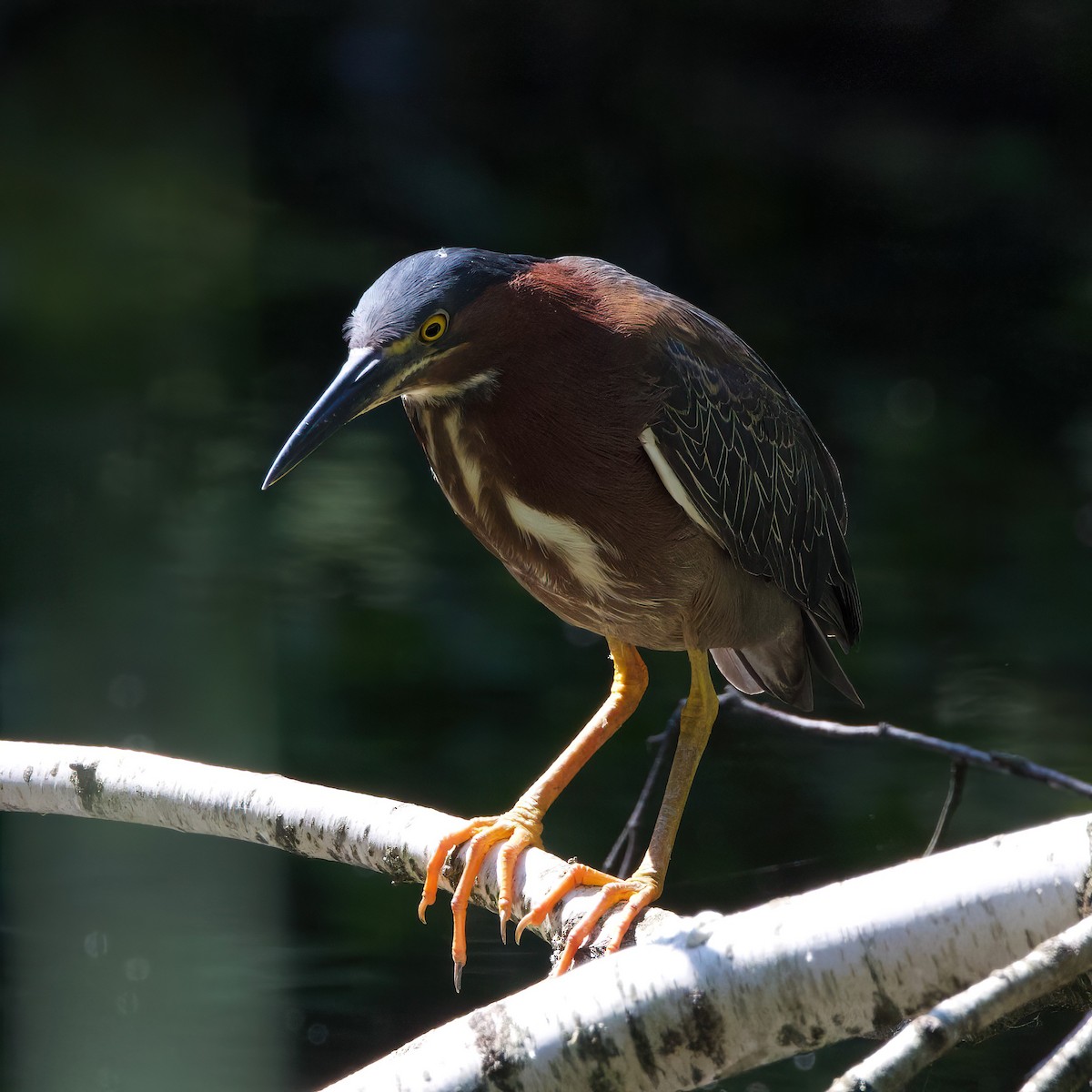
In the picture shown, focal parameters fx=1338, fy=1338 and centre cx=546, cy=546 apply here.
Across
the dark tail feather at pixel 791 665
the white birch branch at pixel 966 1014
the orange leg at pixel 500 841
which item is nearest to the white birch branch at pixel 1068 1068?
the white birch branch at pixel 966 1014

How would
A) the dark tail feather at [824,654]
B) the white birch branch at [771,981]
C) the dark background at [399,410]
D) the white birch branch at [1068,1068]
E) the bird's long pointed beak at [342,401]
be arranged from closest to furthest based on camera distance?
the white birch branch at [1068,1068] < the white birch branch at [771,981] < the bird's long pointed beak at [342,401] < the dark tail feather at [824,654] < the dark background at [399,410]

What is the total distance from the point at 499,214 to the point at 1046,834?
3926mm

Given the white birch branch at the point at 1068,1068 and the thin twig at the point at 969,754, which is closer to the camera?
the white birch branch at the point at 1068,1068

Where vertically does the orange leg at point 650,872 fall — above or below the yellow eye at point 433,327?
below

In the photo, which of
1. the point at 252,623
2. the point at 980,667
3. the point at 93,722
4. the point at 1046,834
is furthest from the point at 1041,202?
the point at 1046,834

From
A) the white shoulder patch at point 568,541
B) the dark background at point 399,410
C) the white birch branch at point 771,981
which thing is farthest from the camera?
the dark background at point 399,410

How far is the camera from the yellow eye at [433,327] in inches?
47.1

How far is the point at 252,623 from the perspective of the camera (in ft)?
13.0

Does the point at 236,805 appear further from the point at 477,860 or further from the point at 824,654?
the point at 824,654

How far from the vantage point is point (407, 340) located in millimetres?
1190

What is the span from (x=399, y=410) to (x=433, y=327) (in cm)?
340

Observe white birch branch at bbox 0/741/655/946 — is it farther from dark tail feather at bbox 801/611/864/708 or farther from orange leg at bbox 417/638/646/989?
dark tail feather at bbox 801/611/864/708

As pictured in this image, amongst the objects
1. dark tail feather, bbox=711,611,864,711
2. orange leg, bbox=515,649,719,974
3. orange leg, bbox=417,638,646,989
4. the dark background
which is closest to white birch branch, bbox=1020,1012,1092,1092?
orange leg, bbox=515,649,719,974

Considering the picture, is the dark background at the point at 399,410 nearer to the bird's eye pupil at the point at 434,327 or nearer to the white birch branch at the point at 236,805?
the white birch branch at the point at 236,805
